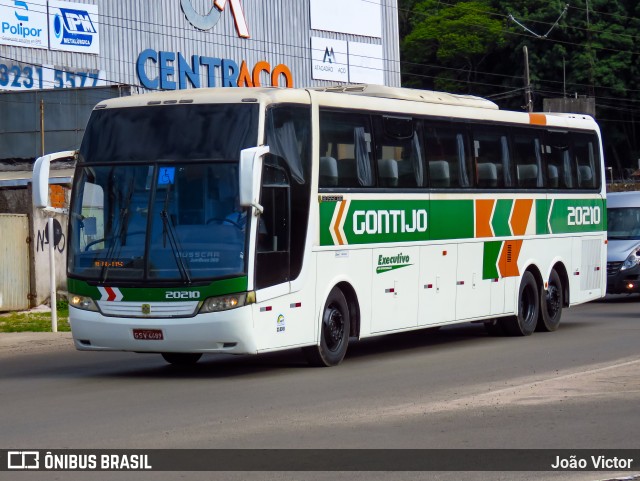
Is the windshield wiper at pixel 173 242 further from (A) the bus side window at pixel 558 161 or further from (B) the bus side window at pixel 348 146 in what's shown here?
(A) the bus side window at pixel 558 161

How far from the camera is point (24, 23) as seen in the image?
4544 cm

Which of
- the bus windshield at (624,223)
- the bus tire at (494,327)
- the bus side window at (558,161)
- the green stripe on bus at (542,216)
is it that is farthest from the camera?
the bus windshield at (624,223)

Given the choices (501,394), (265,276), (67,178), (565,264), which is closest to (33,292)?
(67,178)

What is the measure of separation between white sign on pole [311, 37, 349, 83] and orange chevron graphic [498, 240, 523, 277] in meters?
39.6

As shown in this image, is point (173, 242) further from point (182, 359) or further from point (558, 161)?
point (558, 161)

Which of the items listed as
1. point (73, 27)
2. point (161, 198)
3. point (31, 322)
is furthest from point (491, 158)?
point (73, 27)

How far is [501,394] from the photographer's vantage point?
13016 mm

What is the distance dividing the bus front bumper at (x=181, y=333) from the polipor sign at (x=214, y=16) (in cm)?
3935

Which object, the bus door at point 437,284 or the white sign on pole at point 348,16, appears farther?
the white sign on pole at point 348,16

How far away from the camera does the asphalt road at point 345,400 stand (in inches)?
403

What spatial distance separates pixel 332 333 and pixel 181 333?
2316 mm

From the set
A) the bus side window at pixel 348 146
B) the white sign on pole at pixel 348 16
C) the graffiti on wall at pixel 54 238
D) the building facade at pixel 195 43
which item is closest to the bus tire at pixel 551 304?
the bus side window at pixel 348 146

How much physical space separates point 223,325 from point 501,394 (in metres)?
3.26

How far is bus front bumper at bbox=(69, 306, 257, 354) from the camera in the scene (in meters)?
14.5
